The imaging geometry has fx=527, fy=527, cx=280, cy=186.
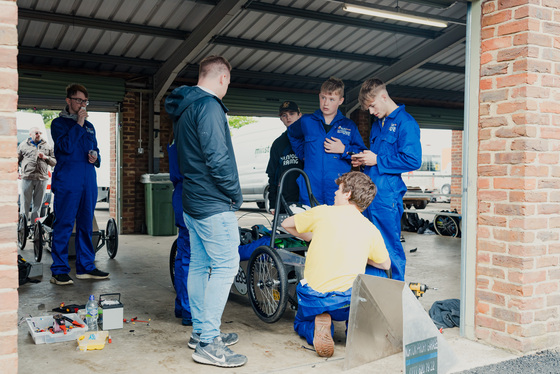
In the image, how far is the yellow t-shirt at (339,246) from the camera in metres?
3.20

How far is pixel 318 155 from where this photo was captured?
437 centimetres

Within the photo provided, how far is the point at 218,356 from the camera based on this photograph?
3057 millimetres

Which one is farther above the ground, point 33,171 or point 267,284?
point 33,171

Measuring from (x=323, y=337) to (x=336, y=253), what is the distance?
0.52m

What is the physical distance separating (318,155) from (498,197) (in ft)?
4.87

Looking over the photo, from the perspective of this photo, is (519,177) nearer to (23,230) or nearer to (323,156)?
(323,156)

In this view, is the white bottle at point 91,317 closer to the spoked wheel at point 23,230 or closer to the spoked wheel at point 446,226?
the spoked wheel at point 23,230

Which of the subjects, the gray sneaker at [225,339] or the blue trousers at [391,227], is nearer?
the gray sneaker at [225,339]

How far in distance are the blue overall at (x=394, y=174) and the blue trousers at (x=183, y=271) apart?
139cm

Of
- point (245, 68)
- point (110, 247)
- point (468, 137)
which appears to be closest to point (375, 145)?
point (468, 137)

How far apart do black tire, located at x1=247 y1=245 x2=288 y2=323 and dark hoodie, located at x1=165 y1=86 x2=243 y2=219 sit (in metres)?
0.62

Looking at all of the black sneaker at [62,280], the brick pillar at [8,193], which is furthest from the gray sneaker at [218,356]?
the black sneaker at [62,280]

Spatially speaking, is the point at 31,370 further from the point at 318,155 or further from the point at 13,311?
the point at 318,155

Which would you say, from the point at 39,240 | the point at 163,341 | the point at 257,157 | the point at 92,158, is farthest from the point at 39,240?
the point at 257,157
